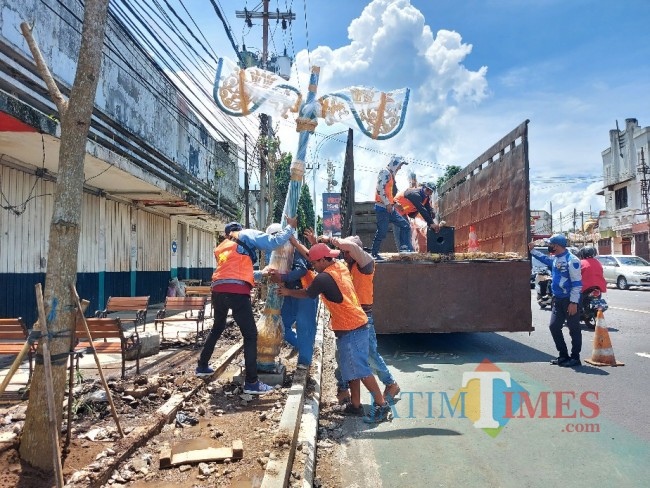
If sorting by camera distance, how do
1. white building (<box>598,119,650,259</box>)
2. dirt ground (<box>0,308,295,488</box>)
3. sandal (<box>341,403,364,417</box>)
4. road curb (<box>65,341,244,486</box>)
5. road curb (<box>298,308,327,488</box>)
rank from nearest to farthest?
1. road curb (<box>65,341,244,486</box>)
2. dirt ground (<box>0,308,295,488</box>)
3. road curb (<box>298,308,327,488</box>)
4. sandal (<box>341,403,364,417</box>)
5. white building (<box>598,119,650,259</box>)

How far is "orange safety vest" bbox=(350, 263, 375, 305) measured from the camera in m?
5.52

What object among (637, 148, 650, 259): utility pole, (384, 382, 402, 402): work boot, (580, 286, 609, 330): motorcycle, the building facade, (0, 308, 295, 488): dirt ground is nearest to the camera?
(0, 308, 295, 488): dirt ground

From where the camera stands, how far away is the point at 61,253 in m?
3.12

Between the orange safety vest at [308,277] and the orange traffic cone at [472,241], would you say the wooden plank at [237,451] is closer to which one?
the orange safety vest at [308,277]

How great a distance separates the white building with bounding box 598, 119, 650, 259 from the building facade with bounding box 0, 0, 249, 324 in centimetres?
2869

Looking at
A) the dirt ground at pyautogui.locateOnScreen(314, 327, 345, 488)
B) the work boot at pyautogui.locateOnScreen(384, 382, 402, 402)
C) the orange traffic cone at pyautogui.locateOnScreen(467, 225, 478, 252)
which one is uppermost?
the orange traffic cone at pyautogui.locateOnScreen(467, 225, 478, 252)

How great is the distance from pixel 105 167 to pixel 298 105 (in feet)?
15.9

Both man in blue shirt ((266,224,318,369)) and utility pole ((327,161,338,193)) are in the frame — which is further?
utility pole ((327,161,338,193))

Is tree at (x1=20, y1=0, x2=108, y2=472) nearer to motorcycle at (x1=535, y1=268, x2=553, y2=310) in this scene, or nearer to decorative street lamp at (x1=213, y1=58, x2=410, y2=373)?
decorative street lamp at (x1=213, y1=58, x2=410, y2=373)

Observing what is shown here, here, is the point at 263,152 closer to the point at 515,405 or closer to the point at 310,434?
the point at 515,405

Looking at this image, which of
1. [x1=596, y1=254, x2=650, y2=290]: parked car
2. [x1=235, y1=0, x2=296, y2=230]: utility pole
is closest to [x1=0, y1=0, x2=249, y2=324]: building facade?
[x1=235, y1=0, x2=296, y2=230]: utility pole

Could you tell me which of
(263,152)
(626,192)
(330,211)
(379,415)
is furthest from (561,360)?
(626,192)

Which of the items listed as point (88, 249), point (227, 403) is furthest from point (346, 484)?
point (88, 249)

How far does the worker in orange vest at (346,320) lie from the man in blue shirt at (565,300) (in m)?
3.29
